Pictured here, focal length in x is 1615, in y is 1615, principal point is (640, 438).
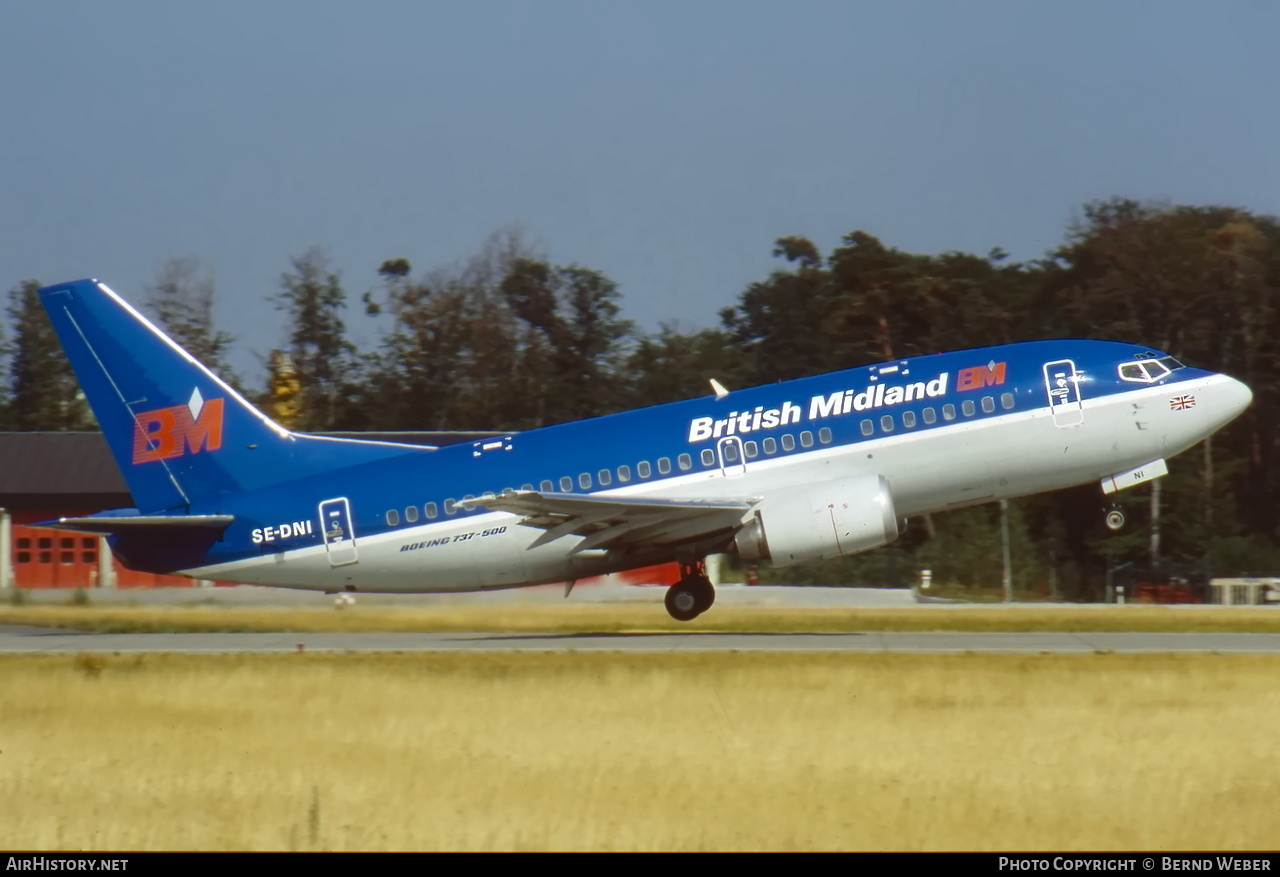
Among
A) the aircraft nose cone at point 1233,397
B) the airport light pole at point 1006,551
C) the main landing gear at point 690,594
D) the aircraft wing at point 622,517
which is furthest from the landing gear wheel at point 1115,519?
the airport light pole at point 1006,551

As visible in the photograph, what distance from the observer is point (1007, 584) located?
4781cm

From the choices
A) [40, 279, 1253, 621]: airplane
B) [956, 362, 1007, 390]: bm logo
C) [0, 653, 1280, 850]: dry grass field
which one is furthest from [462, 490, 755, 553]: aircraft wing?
[956, 362, 1007, 390]: bm logo

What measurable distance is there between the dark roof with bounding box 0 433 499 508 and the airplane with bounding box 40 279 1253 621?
25588mm

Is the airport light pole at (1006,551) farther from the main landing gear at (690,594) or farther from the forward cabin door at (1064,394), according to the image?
the forward cabin door at (1064,394)

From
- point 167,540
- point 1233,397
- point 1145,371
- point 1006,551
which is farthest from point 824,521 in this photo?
point 1006,551

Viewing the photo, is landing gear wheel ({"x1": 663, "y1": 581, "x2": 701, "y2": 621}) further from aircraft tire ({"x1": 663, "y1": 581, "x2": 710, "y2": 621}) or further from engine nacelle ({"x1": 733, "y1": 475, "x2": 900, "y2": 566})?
engine nacelle ({"x1": 733, "y1": 475, "x2": 900, "y2": 566})

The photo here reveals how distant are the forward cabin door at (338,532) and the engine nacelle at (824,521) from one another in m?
6.94

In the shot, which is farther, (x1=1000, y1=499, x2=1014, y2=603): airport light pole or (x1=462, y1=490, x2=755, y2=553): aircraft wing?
(x1=1000, y1=499, x2=1014, y2=603): airport light pole

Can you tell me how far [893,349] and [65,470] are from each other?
31616 millimetres

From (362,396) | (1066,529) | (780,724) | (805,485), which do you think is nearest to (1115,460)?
(805,485)

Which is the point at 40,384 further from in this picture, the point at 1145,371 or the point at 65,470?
the point at 1145,371

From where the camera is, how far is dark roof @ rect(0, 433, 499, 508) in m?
55.4

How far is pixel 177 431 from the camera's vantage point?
28.4 meters

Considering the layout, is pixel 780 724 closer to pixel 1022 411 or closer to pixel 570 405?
pixel 1022 411
